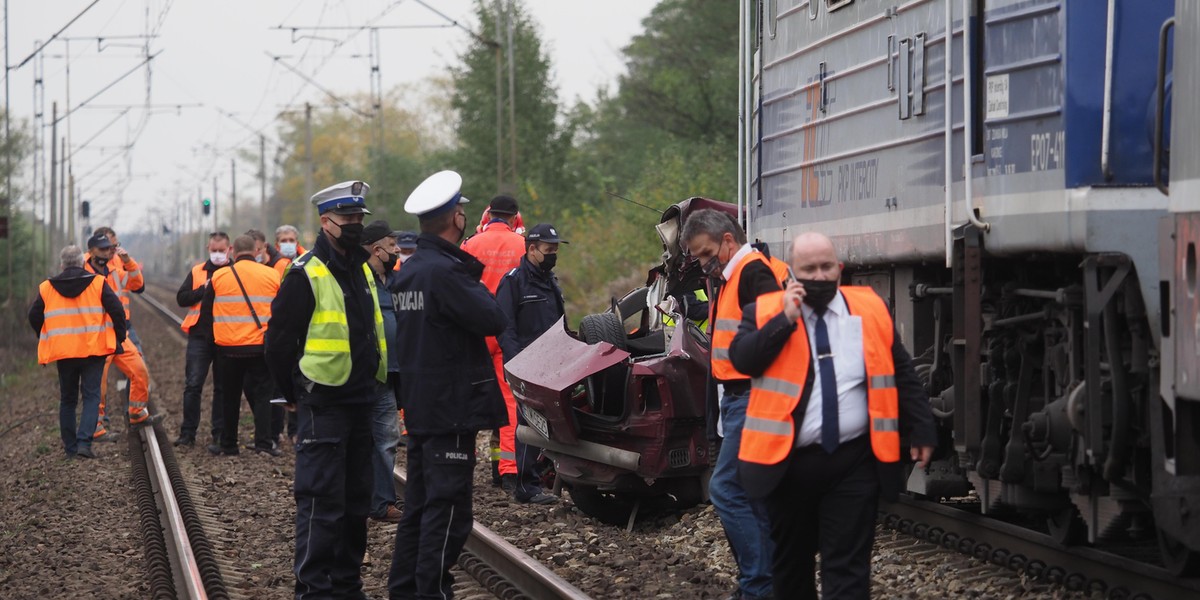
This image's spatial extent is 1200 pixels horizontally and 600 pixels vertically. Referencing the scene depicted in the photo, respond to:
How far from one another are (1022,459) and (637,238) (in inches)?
935

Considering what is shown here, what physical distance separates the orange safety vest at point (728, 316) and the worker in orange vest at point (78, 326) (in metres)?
8.98

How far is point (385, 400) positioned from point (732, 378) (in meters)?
3.37

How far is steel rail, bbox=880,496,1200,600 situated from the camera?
23.3 feet

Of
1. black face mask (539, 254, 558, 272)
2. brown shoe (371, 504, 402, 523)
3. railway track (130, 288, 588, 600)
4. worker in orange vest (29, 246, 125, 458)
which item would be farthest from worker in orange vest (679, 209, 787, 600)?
worker in orange vest (29, 246, 125, 458)

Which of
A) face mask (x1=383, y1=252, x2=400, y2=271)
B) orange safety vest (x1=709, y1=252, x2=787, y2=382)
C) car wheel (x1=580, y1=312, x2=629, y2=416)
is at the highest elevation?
face mask (x1=383, y1=252, x2=400, y2=271)

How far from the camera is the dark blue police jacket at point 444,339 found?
7262 mm

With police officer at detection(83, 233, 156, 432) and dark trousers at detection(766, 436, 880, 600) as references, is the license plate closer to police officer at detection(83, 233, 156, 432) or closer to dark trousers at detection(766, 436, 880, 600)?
dark trousers at detection(766, 436, 880, 600)

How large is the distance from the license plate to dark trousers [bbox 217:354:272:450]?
192 inches

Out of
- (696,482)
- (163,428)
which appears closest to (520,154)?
(163,428)

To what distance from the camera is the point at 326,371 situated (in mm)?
7395

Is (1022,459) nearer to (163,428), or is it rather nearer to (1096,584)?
(1096,584)

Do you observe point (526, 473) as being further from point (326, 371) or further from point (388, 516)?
point (326, 371)

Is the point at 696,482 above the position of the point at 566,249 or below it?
below

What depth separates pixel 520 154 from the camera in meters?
39.3
